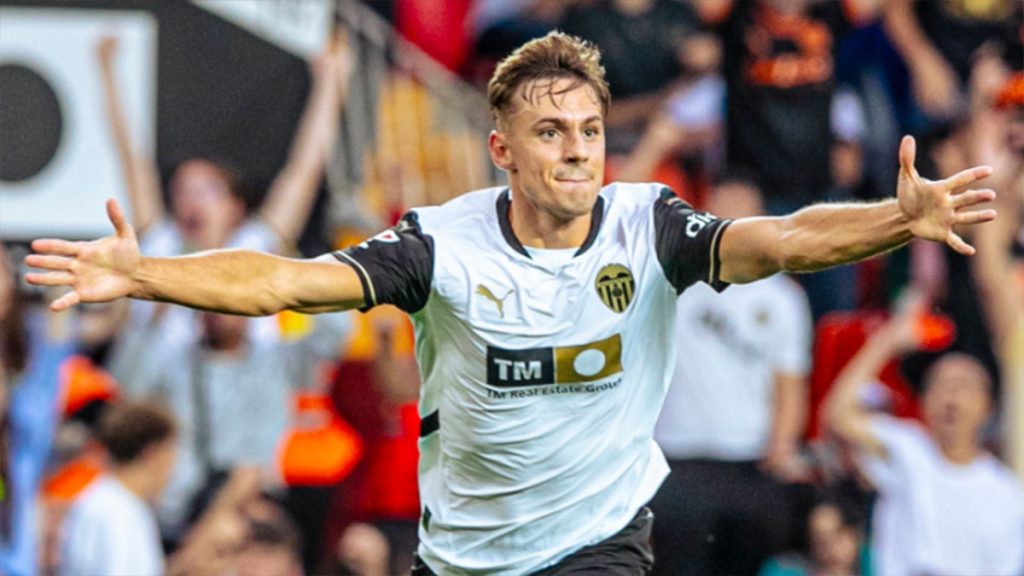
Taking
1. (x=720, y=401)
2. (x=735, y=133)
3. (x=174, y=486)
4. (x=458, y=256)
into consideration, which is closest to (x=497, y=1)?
(x=735, y=133)

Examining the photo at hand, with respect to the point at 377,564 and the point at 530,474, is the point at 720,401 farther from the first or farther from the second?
the point at 530,474

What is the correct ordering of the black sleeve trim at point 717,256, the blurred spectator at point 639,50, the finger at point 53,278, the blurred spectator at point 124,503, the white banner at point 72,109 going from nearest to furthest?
1. the finger at point 53,278
2. the black sleeve trim at point 717,256
3. the blurred spectator at point 124,503
4. the white banner at point 72,109
5. the blurred spectator at point 639,50

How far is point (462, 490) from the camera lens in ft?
20.6

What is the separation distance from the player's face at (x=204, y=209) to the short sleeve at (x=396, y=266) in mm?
5037

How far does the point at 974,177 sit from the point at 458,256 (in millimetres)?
1726

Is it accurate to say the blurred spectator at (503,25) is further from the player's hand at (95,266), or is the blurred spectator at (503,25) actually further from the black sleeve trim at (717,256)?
the player's hand at (95,266)

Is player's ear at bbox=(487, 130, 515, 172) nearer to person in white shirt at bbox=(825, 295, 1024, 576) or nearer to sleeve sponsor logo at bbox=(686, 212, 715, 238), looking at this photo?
sleeve sponsor logo at bbox=(686, 212, 715, 238)

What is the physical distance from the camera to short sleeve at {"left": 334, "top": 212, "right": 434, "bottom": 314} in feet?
19.6

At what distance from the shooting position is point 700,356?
1134 centimetres

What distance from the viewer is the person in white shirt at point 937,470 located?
11.4m

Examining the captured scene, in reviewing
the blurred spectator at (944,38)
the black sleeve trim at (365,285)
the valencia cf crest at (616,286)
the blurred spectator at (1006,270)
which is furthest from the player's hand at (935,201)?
the blurred spectator at (944,38)

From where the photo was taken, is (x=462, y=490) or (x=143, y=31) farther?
(x=143, y=31)

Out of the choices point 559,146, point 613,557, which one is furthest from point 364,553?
point 559,146

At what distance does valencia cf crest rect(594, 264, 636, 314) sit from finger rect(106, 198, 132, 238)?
1.56 m
